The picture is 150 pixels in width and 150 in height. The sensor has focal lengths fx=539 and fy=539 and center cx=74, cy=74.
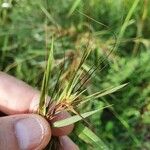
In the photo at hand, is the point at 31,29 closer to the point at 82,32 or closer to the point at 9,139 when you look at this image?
the point at 82,32

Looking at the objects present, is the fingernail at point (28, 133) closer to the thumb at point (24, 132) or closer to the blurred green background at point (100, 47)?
the thumb at point (24, 132)

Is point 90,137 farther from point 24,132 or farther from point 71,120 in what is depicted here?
point 24,132

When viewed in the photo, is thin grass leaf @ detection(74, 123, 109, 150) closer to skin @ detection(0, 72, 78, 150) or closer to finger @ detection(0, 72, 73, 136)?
skin @ detection(0, 72, 78, 150)

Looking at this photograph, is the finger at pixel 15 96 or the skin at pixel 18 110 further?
the finger at pixel 15 96

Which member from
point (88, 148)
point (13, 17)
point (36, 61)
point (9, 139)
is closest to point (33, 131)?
point (9, 139)

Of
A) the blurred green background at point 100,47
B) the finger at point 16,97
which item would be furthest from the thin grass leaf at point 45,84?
the blurred green background at point 100,47

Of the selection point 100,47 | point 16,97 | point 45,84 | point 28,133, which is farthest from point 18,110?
point 100,47

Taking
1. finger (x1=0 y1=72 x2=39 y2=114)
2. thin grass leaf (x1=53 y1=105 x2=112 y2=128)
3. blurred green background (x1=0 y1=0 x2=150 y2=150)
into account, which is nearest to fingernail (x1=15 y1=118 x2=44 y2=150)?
thin grass leaf (x1=53 y1=105 x2=112 y2=128)
